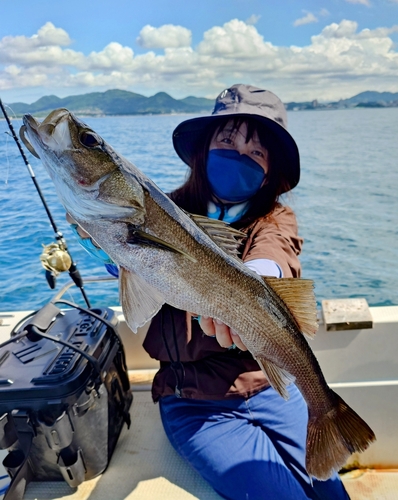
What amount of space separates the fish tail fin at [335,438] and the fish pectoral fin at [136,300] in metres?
0.87

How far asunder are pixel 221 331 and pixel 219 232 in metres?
0.42

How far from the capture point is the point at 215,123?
2621mm

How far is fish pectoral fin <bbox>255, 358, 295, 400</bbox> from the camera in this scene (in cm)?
169

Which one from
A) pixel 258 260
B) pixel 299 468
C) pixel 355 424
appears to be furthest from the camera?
pixel 299 468

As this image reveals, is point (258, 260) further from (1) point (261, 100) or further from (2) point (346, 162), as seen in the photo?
(2) point (346, 162)

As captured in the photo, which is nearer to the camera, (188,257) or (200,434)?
(188,257)

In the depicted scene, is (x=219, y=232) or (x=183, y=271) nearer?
(x=183, y=271)

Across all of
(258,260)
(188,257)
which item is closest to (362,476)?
(258,260)

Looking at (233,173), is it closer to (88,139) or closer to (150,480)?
(88,139)

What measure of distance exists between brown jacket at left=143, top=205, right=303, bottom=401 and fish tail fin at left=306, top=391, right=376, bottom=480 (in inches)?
25.8

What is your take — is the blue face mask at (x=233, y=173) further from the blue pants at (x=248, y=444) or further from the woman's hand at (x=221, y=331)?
the blue pants at (x=248, y=444)

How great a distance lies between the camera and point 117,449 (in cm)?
267

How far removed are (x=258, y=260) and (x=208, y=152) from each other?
907 mm

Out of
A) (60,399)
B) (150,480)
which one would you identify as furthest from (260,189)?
(150,480)
